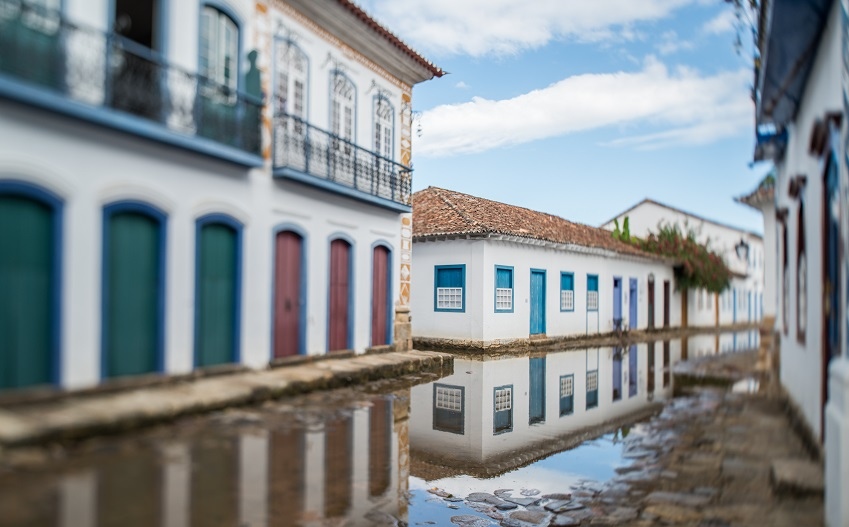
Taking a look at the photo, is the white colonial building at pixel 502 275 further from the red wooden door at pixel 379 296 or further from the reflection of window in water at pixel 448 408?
the reflection of window in water at pixel 448 408

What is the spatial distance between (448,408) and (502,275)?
911cm

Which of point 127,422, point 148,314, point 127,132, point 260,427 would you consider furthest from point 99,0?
point 260,427

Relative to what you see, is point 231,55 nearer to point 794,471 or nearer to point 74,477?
point 74,477

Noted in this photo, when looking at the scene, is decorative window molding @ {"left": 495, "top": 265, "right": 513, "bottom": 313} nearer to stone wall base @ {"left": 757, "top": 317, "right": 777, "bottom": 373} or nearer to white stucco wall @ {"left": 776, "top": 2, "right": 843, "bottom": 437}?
stone wall base @ {"left": 757, "top": 317, "right": 777, "bottom": 373}

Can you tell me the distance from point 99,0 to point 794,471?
906 centimetres

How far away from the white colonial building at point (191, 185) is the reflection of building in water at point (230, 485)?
2.18 m

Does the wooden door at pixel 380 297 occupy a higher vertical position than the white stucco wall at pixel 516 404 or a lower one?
higher

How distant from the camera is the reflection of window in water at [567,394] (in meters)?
9.71

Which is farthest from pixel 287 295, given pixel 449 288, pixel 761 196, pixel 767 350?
pixel 767 350

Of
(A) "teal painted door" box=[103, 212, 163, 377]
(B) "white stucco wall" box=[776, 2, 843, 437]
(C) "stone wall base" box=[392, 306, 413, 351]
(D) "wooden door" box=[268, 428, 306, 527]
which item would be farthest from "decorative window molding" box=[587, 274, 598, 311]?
(A) "teal painted door" box=[103, 212, 163, 377]

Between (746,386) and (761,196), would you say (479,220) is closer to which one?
(761,196)

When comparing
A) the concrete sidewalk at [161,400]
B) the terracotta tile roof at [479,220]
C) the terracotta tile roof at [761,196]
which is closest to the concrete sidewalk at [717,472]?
the concrete sidewalk at [161,400]

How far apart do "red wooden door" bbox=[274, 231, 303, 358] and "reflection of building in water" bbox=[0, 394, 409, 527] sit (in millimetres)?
3423

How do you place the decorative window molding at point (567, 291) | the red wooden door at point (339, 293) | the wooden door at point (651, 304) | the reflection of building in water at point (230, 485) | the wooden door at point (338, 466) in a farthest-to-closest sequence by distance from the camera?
the wooden door at point (651, 304) < the decorative window molding at point (567, 291) < the red wooden door at point (339, 293) < the wooden door at point (338, 466) < the reflection of building in water at point (230, 485)
